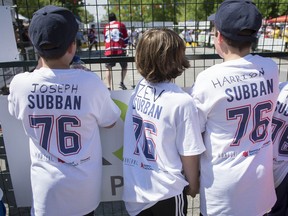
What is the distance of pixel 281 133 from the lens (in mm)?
1975

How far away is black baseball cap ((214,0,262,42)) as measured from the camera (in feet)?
5.17

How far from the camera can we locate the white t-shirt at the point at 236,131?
1612 mm

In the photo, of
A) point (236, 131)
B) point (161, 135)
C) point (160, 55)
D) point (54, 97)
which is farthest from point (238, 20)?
point (54, 97)

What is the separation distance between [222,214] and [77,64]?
4.15 feet

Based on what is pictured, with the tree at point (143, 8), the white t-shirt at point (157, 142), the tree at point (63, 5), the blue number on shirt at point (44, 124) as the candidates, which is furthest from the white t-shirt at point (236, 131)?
the tree at point (63, 5)

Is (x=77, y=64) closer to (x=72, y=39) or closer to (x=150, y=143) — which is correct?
(x=72, y=39)

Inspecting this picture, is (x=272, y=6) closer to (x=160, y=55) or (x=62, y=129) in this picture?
(x=160, y=55)

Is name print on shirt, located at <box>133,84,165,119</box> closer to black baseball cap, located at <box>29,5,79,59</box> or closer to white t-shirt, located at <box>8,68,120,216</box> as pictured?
white t-shirt, located at <box>8,68,120,216</box>

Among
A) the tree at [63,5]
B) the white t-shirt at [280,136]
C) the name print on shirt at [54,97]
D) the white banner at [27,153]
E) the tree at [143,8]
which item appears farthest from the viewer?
the tree at [143,8]

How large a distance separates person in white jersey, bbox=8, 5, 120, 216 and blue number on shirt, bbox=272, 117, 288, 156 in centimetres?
105

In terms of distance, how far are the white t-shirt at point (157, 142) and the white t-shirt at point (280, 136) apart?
0.66m

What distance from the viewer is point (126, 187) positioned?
1789 mm

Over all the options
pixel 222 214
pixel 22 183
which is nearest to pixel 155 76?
pixel 222 214

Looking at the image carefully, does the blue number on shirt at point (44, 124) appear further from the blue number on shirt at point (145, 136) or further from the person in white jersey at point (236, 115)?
the person in white jersey at point (236, 115)
